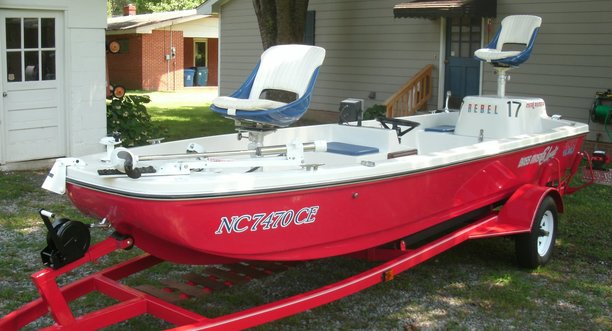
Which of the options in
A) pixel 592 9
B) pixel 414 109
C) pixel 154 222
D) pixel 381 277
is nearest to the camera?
pixel 154 222

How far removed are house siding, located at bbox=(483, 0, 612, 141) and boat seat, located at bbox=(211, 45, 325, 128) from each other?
24.9 ft

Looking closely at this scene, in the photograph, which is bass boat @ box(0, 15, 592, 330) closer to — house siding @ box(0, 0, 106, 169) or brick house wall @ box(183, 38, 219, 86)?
house siding @ box(0, 0, 106, 169)

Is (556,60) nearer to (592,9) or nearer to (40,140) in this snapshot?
(592,9)

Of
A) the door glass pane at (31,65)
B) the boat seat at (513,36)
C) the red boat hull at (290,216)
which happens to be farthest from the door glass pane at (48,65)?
the red boat hull at (290,216)

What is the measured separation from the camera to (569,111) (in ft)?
37.3

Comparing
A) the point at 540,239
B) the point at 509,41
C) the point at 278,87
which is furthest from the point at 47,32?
the point at 540,239

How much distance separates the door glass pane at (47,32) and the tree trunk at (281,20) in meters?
4.18

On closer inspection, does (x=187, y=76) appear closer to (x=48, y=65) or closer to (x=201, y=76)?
(x=201, y=76)

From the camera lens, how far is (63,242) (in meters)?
3.67

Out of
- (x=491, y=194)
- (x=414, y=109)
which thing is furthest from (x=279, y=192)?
(x=414, y=109)

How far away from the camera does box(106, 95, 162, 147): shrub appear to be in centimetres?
1080

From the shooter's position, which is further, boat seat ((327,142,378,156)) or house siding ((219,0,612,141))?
house siding ((219,0,612,141))

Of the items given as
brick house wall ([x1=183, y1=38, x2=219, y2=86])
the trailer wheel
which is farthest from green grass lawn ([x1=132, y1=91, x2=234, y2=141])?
the trailer wheel

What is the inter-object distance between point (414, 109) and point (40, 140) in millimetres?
6637
